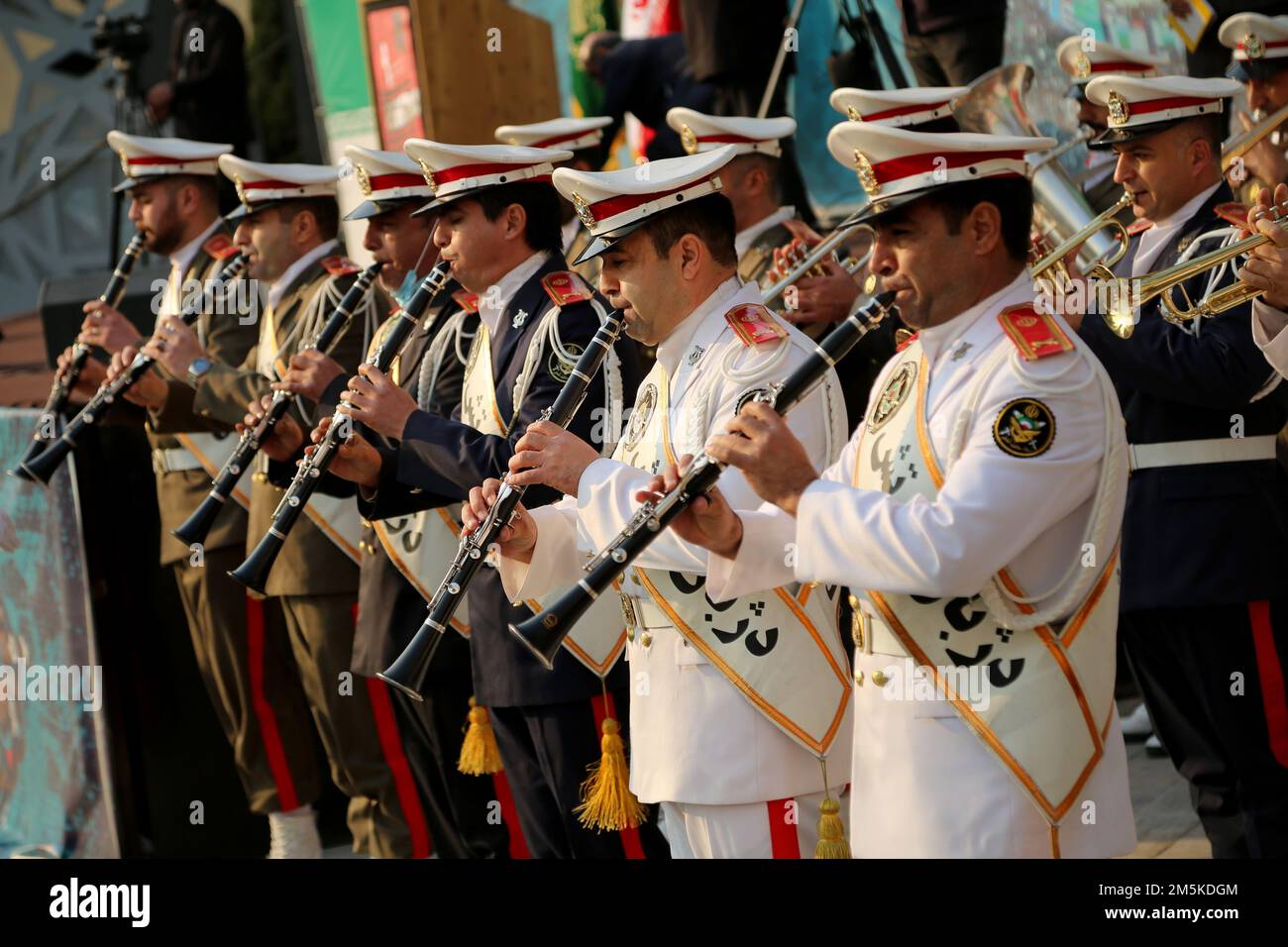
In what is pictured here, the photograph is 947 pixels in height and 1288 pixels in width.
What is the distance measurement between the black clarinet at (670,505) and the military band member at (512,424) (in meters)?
1.00

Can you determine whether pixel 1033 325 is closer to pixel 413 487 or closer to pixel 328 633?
pixel 413 487

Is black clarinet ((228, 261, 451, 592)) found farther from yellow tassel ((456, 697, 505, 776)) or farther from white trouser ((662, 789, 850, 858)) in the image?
white trouser ((662, 789, 850, 858))

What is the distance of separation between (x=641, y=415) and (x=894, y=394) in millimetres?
841

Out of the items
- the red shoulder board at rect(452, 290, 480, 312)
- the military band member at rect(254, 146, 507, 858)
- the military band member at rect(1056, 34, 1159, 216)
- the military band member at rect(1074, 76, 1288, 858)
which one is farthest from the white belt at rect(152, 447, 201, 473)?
the military band member at rect(1074, 76, 1288, 858)

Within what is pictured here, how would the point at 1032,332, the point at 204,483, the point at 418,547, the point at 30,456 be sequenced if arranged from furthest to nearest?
the point at 204,483 < the point at 30,456 < the point at 418,547 < the point at 1032,332

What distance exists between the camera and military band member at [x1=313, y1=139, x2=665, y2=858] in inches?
203

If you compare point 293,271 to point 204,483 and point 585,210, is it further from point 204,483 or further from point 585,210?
point 585,210

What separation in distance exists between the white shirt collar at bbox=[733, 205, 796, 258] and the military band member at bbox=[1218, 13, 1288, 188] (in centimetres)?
144

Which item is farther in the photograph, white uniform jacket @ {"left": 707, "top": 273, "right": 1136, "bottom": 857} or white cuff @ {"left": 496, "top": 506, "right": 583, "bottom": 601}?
white cuff @ {"left": 496, "top": 506, "right": 583, "bottom": 601}

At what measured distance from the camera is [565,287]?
5359 mm

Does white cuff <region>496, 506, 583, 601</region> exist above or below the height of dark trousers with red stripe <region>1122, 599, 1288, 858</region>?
above

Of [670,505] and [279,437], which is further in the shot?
[279,437]

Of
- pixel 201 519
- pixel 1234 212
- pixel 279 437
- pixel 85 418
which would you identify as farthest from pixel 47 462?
pixel 1234 212

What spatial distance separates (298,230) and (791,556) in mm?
3745
